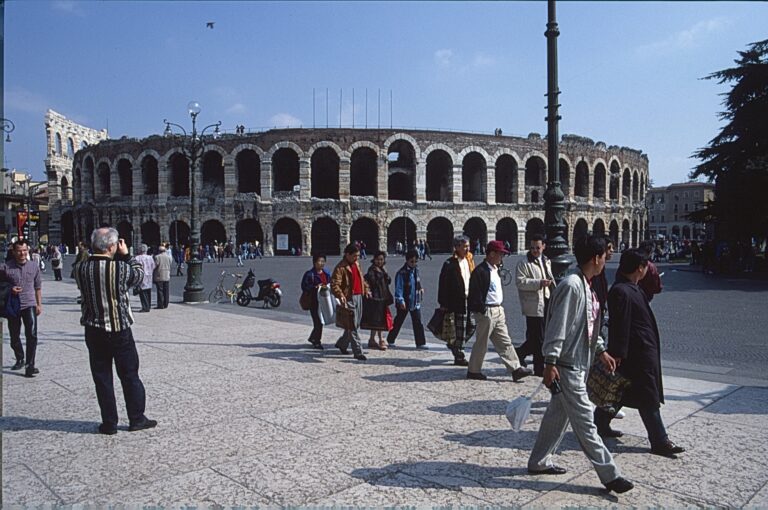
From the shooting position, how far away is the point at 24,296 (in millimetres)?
6902

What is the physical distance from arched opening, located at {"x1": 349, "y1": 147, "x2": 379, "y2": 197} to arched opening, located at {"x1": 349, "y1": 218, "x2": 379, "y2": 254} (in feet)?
1.44

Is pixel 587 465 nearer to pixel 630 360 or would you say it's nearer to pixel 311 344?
pixel 630 360

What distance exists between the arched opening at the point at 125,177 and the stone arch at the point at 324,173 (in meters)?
14.8

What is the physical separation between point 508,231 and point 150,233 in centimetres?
2877

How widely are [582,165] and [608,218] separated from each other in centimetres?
588

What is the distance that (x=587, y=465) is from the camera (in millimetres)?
3928

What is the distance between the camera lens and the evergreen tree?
22109 mm

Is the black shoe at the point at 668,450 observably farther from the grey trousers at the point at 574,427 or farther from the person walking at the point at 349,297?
the person walking at the point at 349,297

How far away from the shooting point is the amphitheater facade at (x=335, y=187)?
130 ft

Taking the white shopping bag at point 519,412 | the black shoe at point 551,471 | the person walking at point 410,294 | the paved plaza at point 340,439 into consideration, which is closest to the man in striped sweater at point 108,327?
the paved plaza at point 340,439

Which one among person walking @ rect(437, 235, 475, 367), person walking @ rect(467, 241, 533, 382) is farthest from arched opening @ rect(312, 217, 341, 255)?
person walking @ rect(467, 241, 533, 382)

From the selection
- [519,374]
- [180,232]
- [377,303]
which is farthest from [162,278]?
[180,232]

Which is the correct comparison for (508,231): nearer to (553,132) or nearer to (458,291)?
(553,132)

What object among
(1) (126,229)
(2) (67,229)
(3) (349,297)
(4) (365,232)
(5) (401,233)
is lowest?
(3) (349,297)
